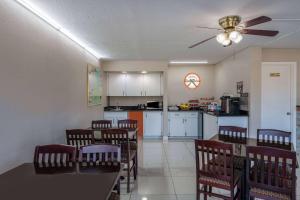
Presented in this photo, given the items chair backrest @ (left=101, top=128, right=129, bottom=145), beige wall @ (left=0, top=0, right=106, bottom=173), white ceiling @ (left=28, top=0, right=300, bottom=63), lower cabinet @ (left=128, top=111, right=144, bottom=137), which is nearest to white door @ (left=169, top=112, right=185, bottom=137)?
lower cabinet @ (left=128, top=111, right=144, bottom=137)

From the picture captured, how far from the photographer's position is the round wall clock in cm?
741

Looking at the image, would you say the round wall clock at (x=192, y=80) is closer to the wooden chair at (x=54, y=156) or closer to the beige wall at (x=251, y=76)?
the beige wall at (x=251, y=76)

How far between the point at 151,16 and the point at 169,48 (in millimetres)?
1984

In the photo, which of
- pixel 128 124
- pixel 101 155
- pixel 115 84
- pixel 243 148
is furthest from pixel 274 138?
pixel 115 84

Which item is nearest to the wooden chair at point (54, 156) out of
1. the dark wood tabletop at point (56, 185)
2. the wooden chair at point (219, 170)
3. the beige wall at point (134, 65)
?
the dark wood tabletop at point (56, 185)

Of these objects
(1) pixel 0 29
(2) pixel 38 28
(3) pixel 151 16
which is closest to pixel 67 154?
(1) pixel 0 29

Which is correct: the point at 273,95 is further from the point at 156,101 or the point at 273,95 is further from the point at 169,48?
the point at 156,101

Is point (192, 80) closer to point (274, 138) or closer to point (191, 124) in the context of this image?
point (191, 124)

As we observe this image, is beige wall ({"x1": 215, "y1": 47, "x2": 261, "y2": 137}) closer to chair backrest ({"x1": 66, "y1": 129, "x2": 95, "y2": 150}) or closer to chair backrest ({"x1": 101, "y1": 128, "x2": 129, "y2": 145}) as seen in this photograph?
chair backrest ({"x1": 101, "y1": 128, "x2": 129, "y2": 145})

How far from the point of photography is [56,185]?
58.3 inches

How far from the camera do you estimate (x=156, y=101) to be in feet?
23.9

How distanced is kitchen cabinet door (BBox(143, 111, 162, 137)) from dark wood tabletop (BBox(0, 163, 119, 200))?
499cm

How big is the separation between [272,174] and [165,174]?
2001mm

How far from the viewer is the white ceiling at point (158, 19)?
2.57 metres
